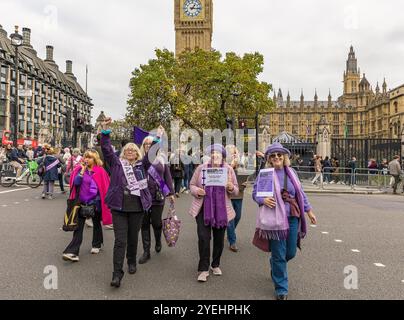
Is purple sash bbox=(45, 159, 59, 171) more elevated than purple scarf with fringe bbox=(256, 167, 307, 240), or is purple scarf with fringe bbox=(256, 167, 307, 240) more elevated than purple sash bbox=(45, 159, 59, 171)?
purple sash bbox=(45, 159, 59, 171)

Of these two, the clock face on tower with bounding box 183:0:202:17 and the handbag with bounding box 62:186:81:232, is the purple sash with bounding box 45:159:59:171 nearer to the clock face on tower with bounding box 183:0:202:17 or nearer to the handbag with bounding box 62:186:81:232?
the handbag with bounding box 62:186:81:232

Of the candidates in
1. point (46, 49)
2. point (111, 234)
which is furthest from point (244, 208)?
point (46, 49)

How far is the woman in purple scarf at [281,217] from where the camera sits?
4.06 m

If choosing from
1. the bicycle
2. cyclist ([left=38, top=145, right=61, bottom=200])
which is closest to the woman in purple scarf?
cyclist ([left=38, top=145, right=61, bottom=200])

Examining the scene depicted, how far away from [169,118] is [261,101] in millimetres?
7897

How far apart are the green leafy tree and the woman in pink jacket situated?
21.1 metres

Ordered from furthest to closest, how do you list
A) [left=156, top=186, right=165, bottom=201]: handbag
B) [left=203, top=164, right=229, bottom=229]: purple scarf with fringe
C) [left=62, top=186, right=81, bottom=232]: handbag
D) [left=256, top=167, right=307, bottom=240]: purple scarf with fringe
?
1. [left=156, top=186, right=165, bottom=201]: handbag
2. [left=62, top=186, right=81, bottom=232]: handbag
3. [left=203, top=164, right=229, bottom=229]: purple scarf with fringe
4. [left=256, top=167, right=307, bottom=240]: purple scarf with fringe

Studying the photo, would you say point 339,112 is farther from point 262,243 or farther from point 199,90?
point 262,243

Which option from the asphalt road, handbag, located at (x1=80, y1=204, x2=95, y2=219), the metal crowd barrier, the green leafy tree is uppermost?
the green leafy tree

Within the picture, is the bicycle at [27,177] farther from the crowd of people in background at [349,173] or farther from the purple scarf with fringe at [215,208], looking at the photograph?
the crowd of people in background at [349,173]

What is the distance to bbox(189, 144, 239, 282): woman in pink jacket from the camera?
15.4ft

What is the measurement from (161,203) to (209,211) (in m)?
1.41

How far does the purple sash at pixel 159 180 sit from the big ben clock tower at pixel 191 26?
65355 mm
